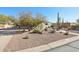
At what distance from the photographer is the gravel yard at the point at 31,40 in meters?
3.09

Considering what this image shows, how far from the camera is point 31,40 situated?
10.3 feet

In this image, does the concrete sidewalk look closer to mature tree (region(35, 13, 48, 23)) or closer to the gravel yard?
the gravel yard

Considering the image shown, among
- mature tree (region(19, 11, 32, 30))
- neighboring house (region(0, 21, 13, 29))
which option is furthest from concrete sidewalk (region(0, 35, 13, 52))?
mature tree (region(19, 11, 32, 30))

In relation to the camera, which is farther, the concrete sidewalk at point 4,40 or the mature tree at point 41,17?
the mature tree at point 41,17

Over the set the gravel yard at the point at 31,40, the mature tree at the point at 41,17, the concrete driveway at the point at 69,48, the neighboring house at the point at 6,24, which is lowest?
the concrete driveway at the point at 69,48

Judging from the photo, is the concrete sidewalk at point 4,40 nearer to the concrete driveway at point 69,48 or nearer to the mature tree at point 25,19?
the mature tree at point 25,19

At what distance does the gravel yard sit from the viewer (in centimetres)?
309

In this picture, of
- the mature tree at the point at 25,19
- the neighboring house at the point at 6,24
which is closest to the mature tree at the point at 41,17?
the mature tree at the point at 25,19

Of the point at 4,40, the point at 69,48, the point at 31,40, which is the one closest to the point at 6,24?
the point at 4,40

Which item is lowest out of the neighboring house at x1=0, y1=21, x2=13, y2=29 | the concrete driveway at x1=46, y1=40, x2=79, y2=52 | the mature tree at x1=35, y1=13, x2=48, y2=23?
the concrete driveway at x1=46, y1=40, x2=79, y2=52

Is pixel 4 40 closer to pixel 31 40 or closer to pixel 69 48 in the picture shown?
pixel 31 40

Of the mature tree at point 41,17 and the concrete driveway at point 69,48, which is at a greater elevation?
the mature tree at point 41,17

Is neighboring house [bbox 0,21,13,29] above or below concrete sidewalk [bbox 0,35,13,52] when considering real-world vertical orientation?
above
